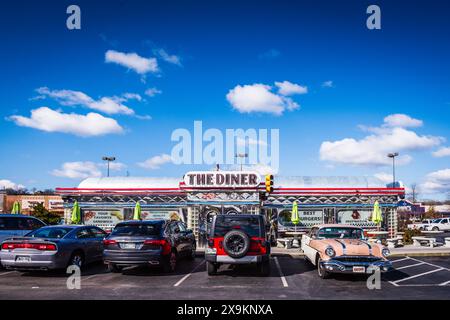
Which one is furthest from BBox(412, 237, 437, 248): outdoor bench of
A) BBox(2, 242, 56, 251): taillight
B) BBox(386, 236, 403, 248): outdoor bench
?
BBox(2, 242, 56, 251): taillight

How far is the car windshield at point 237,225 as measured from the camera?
39.1 ft

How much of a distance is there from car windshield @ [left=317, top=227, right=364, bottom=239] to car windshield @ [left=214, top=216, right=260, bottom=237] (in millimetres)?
2404

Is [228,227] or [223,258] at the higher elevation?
[228,227]

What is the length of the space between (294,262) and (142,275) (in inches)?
238

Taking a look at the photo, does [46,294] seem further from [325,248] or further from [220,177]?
[220,177]

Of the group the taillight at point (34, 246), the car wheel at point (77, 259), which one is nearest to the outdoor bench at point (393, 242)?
the car wheel at point (77, 259)

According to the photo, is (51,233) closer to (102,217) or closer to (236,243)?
(236,243)

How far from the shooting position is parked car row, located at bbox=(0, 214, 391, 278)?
10.9 metres

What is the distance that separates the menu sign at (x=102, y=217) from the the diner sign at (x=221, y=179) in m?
8.40

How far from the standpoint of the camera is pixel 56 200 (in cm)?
7112

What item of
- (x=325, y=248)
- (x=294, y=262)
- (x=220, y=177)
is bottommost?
(x=294, y=262)

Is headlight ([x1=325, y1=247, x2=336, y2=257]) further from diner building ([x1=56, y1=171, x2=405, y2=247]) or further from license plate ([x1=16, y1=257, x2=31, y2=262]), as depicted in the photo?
diner building ([x1=56, y1=171, x2=405, y2=247])

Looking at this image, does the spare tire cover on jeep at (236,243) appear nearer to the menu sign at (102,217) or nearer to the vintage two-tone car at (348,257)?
the vintage two-tone car at (348,257)
